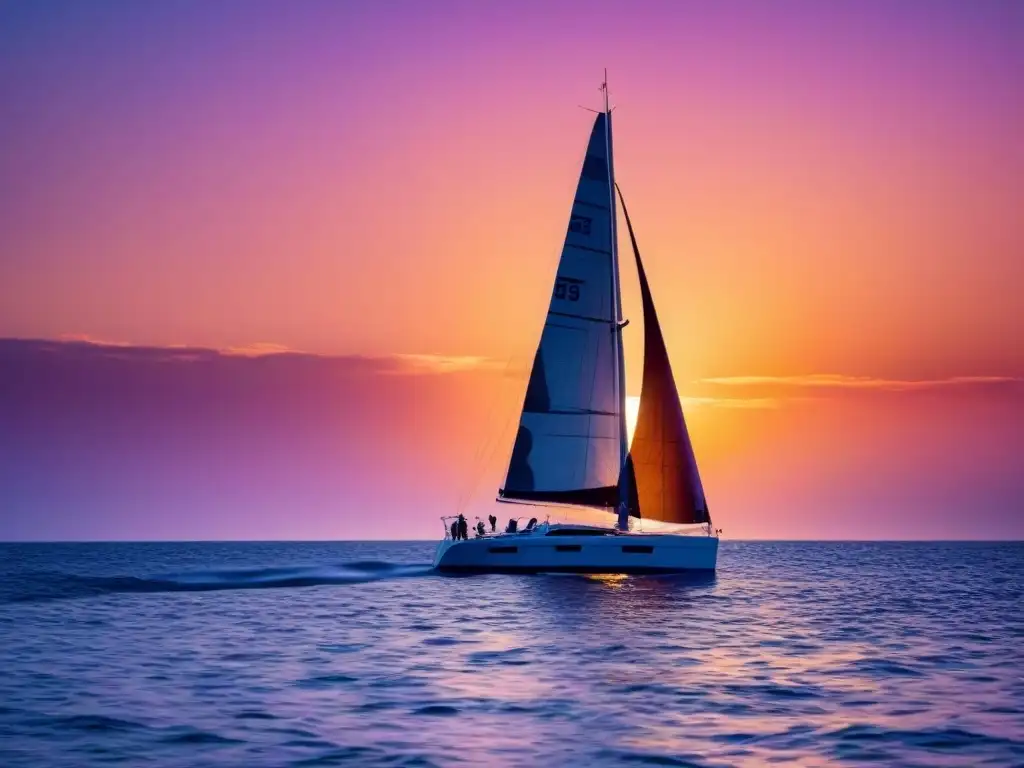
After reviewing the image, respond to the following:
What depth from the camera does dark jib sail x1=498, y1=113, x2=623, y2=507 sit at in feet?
184

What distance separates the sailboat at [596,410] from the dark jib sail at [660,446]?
0.05m

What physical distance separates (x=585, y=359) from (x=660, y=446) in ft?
17.6

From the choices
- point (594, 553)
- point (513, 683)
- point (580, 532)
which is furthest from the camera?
point (580, 532)

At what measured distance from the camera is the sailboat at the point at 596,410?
55.4m

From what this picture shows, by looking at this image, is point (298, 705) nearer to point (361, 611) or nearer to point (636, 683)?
point (636, 683)

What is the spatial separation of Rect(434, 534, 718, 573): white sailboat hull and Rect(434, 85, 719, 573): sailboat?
3.79ft

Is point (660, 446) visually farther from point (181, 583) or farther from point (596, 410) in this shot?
point (181, 583)

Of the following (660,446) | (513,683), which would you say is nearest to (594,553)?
(660,446)

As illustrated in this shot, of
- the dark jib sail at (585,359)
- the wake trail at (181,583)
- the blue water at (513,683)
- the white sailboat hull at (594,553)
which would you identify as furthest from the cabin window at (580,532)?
the wake trail at (181,583)

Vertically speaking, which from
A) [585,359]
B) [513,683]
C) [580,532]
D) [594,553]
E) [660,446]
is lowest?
[513,683]

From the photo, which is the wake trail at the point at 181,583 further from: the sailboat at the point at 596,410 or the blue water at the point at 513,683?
the sailboat at the point at 596,410

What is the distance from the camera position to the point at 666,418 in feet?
184

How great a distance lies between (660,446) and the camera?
5572 centimetres

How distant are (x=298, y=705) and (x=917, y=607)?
35.5 meters
